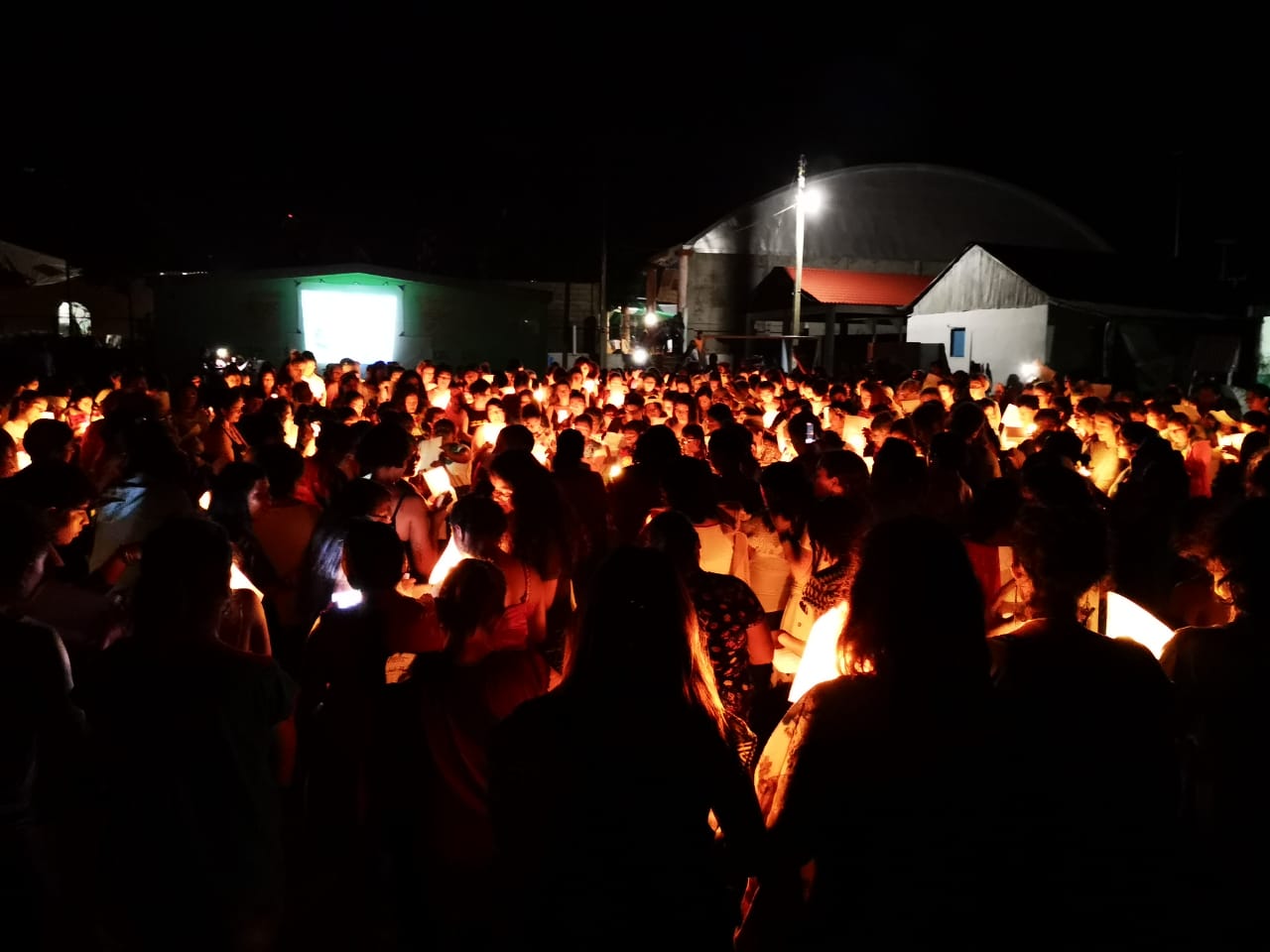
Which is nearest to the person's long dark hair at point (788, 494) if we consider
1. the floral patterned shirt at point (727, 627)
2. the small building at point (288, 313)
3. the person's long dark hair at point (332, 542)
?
the floral patterned shirt at point (727, 627)

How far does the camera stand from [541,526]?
446 centimetres

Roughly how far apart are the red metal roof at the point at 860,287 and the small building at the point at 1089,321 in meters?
7.23

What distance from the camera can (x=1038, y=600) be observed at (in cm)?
271

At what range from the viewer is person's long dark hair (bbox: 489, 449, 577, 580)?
434 cm

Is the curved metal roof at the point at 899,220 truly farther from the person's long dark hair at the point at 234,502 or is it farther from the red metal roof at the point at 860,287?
the person's long dark hair at the point at 234,502

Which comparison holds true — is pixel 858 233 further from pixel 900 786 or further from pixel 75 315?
pixel 900 786

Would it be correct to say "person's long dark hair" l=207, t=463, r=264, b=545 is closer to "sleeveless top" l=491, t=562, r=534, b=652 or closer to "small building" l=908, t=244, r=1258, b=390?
"sleeveless top" l=491, t=562, r=534, b=652

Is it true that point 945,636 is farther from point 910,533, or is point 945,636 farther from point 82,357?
point 82,357

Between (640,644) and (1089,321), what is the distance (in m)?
26.6

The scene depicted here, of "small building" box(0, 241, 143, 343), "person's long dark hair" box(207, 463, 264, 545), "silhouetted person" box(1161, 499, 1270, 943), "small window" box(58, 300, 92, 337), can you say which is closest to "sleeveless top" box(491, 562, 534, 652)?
"person's long dark hair" box(207, 463, 264, 545)

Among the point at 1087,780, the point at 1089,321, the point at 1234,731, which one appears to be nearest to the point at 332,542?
the point at 1087,780

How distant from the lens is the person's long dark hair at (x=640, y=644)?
2.13m

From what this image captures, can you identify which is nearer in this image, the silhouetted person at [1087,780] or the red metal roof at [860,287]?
the silhouetted person at [1087,780]

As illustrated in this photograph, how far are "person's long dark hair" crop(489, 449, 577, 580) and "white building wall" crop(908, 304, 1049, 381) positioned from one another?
23492mm
